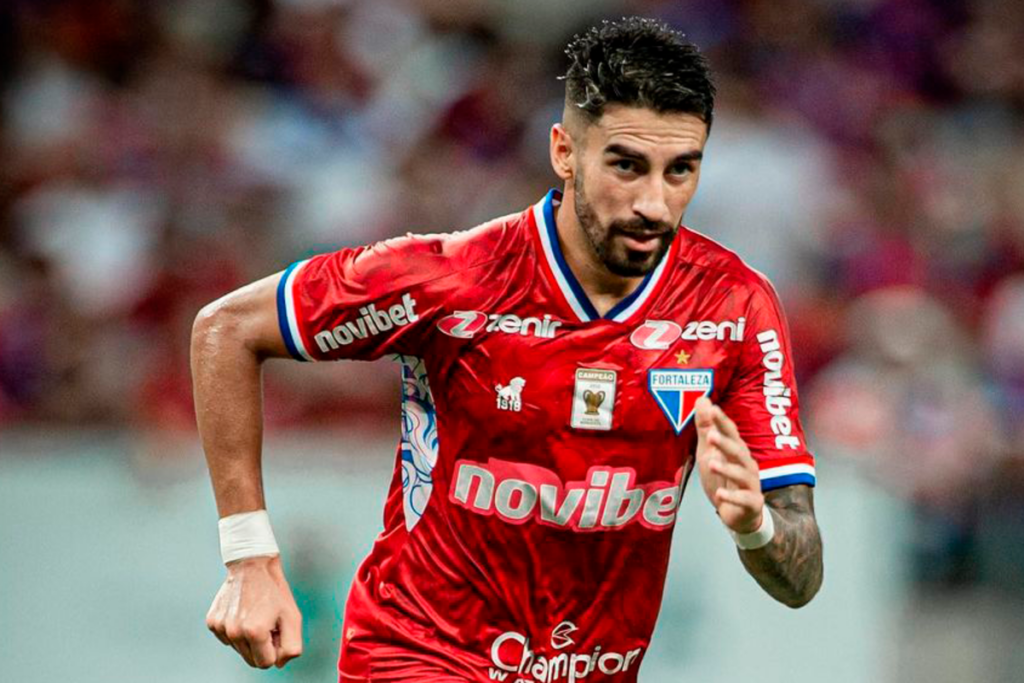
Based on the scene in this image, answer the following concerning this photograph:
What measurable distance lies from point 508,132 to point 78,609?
441 cm

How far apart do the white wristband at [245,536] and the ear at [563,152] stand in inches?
52.5

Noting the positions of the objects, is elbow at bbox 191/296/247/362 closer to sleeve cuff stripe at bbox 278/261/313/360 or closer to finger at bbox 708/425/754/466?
sleeve cuff stripe at bbox 278/261/313/360

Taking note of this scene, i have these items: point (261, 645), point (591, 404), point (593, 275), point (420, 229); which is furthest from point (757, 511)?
point (420, 229)

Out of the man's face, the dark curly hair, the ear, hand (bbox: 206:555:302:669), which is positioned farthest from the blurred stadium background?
the dark curly hair

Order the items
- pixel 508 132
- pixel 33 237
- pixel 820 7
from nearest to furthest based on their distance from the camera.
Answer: pixel 33 237, pixel 508 132, pixel 820 7

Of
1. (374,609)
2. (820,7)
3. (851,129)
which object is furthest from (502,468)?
(820,7)

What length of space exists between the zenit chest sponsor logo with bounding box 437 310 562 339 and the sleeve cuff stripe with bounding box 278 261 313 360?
41 cm

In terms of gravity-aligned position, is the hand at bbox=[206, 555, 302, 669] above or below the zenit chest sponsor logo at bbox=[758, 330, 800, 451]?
below

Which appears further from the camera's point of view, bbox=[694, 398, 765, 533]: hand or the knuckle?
the knuckle

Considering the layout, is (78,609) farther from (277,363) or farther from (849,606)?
(849,606)

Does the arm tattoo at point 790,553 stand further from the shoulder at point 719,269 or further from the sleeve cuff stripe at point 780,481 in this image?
the shoulder at point 719,269

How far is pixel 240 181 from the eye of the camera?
35.4 ft

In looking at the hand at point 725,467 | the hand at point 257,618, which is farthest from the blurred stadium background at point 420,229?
the hand at point 725,467

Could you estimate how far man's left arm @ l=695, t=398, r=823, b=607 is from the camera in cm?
432
